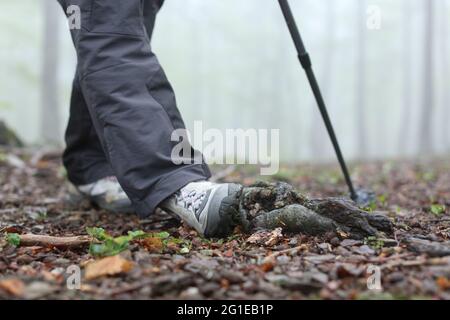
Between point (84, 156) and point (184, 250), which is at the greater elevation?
point (84, 156)

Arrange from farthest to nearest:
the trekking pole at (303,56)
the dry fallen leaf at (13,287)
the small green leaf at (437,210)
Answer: the small green leaf at (437,210) → the trekking pole at (303,56) → the dry fallen leaf at (13,287)

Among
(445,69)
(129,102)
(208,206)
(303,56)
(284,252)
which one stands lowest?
(284,252)

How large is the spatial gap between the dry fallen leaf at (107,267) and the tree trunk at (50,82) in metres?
10.1

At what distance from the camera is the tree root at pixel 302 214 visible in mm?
2082

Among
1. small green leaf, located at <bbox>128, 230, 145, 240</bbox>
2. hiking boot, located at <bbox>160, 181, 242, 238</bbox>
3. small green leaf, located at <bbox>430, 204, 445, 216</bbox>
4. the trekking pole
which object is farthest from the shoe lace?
small green leaf, located at <bbox>430, 204, 445, 216</bbox>

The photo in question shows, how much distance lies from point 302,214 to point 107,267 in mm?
914

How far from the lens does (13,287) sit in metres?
1.45

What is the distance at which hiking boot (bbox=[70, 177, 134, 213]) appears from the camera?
3.05 m

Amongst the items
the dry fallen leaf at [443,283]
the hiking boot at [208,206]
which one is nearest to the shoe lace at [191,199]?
the hiking boot at [208,206]

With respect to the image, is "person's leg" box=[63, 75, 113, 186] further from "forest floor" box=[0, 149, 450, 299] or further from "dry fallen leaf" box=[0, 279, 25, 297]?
"dry fallen leaf" box=[0, 279, 25, 297]

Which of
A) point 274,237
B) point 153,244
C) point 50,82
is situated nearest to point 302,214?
point 274,237

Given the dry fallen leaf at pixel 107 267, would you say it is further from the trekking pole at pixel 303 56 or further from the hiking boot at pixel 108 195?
the trekking pole at pixel 303 56

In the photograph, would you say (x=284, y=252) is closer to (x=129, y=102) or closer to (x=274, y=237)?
(x=274, y=237)

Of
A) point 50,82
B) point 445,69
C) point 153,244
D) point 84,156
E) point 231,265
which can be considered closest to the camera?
point 231,265
